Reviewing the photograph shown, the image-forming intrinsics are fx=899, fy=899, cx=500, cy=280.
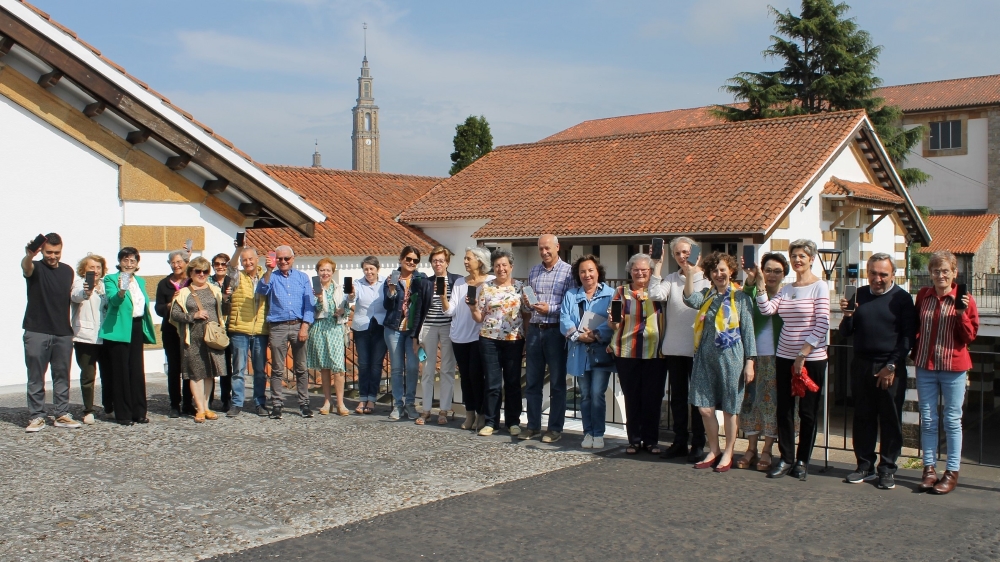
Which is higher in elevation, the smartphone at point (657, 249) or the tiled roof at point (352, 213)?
the tiled roof at point (352, 213)

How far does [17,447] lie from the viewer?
7.44 metres

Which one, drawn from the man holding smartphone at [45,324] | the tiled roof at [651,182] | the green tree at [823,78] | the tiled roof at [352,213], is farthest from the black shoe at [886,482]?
the green tree at [823,78]

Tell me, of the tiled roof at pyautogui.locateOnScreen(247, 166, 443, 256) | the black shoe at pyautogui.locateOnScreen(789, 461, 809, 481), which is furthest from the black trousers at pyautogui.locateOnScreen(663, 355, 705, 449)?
the tiled roof at pyautogui.locateOnScreen(247, 166, 443, 256)

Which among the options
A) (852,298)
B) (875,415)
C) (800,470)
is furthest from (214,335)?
(875,415)

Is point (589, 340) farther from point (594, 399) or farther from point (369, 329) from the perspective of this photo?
point (369, 329)

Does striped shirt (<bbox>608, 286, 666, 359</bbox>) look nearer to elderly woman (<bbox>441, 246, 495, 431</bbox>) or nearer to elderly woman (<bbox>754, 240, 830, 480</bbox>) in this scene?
elderly woman (<bbox>754, 240, 830, 480</bbox>)

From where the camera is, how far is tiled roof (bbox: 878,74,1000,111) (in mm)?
48344

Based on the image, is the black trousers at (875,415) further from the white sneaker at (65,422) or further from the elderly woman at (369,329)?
the white sneaker at (65,422)

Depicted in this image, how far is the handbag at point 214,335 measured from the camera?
8.77 metres

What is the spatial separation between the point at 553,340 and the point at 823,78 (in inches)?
1220

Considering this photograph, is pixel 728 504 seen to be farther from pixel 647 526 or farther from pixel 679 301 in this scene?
pixel 679 301

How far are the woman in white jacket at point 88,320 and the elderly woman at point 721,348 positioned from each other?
5.40m

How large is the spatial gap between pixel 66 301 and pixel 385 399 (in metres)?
4.00

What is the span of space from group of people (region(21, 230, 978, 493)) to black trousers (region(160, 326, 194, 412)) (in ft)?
0.07
